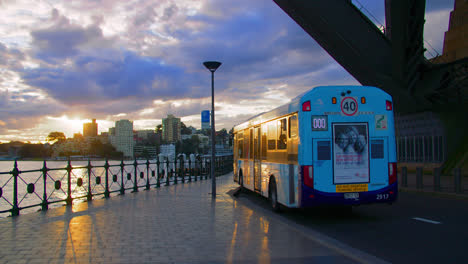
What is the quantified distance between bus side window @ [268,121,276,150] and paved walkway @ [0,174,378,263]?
78.1 inches

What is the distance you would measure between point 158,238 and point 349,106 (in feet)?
17.8

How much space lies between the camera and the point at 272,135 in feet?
41.1

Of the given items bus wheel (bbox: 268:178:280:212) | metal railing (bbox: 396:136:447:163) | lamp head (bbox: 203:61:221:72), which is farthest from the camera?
metal railing (bbox: 396:136:447:163)

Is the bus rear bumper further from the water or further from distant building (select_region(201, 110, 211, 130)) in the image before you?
distant building (select_region(201, 110, 211, 130))

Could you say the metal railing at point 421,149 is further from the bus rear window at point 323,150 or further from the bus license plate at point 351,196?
the bus rear window at point 323,150

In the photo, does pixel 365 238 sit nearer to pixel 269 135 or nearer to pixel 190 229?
pixel 190 229

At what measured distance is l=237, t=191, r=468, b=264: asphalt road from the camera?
6982mm

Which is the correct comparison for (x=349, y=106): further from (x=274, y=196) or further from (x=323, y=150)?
(x=274, y=196)

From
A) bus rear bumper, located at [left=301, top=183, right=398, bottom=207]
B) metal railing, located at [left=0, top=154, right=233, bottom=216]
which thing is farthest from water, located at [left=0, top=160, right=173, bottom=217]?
bus rear bumper, located at [left=301, top=183, right=398, bottom=207]

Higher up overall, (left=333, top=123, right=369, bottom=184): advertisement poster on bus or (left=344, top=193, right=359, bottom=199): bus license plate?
(left=333, top=123, right=369, bottom=184): advertisement poster on bus

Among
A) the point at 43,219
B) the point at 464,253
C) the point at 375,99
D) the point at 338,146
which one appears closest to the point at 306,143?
the point at 338,146

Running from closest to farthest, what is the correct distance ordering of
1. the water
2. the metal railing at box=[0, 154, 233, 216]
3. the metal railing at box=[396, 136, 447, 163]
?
the metal railing at box=[0, 154, 233, 216] → the water → the metal railing at box=[396, 136, 447, 163]

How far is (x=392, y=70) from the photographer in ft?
89.9

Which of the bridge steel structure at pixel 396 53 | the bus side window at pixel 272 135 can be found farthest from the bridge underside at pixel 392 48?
the bus side window at pixel 272 135
